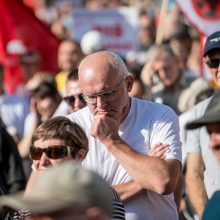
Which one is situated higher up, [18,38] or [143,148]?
[143,148]

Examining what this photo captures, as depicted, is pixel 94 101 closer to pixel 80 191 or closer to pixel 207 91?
pixel 80 191

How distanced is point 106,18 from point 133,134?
8.77 metres

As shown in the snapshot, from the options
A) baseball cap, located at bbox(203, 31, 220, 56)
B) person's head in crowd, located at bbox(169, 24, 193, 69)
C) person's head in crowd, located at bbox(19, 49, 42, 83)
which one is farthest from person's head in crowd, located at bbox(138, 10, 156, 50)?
baseball cap, located at bbox(203, 31, 220, 56)

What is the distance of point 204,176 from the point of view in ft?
24.8

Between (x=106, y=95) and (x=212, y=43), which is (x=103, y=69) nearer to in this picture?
(x=106, y=95)

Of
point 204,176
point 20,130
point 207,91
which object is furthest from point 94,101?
point 20,130

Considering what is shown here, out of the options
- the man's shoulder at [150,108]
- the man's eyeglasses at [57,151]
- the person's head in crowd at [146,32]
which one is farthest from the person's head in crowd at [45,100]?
the person's head in crowd at [146,32]

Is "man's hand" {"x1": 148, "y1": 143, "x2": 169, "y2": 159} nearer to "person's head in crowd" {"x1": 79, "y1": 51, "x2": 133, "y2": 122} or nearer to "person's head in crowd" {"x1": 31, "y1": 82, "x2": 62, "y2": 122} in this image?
"person's head in crowd" {"x1": 79, "y1": 51, "x2": 133, "y2": 122}

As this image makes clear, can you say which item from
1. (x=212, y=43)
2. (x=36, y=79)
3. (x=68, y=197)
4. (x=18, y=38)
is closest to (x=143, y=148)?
(x=212, y=43)

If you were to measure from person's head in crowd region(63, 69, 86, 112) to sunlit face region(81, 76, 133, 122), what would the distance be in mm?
1634

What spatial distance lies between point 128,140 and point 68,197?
2675 millimetres

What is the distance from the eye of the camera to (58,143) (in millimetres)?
6305

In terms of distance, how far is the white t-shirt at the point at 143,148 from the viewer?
6484 millimetres

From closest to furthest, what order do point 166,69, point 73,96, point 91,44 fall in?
1. point 73,96
2. point 166,69
3. point 91,44
